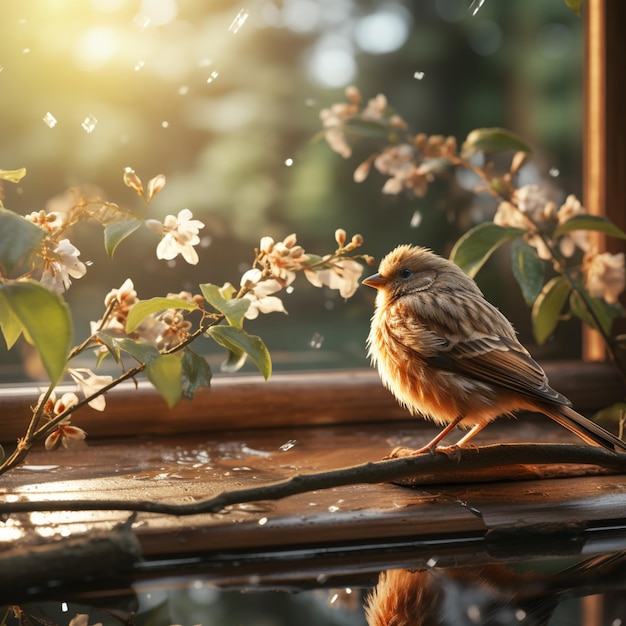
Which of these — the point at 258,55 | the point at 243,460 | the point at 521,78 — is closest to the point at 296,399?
the point at 243,460

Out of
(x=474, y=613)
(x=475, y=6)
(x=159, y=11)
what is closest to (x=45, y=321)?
(x=474, y=613)

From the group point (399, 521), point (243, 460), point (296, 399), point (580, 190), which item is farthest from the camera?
point (580, 190)

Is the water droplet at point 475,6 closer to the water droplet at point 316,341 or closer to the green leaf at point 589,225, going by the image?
the green leaf at point 589,225

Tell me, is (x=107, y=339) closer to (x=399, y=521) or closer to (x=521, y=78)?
(x=399, y=521)

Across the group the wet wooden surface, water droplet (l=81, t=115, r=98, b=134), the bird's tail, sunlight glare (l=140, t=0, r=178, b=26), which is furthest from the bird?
sunlight glare (l=140, t=0, r=178, b=26)

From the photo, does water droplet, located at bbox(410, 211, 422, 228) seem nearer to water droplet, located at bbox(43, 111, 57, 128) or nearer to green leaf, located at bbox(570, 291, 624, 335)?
green leaf, located at bbox(570, 291, 624, 335)

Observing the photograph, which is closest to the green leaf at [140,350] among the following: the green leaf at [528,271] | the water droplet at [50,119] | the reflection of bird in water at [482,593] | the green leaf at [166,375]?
the green leaf at [166,375]
